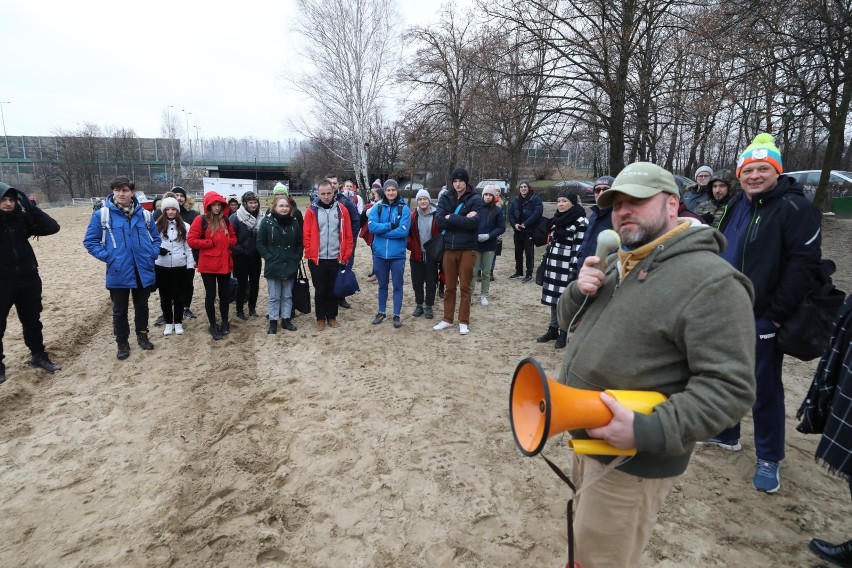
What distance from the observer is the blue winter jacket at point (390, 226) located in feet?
20.4

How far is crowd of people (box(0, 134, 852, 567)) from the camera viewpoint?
4.64ft

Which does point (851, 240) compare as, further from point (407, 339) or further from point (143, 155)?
point (143, 155)

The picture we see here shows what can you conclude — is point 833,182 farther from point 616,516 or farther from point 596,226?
point 616,516

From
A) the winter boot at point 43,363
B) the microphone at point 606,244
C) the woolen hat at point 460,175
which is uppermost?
the woolen hat at point 460,175

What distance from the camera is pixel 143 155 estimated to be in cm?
5419

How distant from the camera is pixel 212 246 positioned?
586 cm

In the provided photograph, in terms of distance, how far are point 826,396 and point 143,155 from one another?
6456 centimetres

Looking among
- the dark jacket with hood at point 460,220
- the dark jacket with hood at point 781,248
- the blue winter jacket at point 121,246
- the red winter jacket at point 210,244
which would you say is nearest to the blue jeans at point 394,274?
the dark jacket with hood at point 460,220

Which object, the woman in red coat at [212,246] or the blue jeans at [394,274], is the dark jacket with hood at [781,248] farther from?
the woman in red coat at [212,246]

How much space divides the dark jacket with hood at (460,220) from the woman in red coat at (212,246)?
2786 mm

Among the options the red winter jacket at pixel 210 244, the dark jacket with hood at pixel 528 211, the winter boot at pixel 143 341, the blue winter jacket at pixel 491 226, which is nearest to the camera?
the winter boot at pixel 143 341

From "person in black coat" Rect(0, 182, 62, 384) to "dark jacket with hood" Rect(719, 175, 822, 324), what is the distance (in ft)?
20.5

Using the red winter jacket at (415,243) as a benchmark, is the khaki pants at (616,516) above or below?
below

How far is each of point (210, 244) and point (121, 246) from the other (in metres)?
0.95
